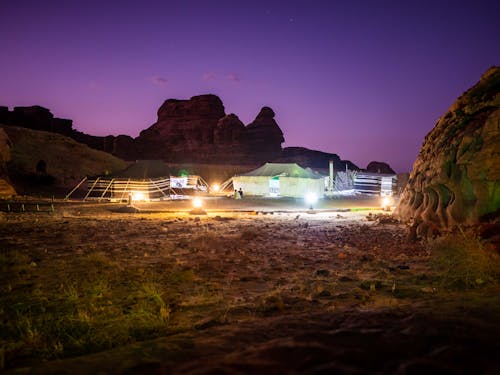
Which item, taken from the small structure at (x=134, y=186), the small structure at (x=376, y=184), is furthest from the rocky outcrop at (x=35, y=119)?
the small structure at (x=376, y=184)

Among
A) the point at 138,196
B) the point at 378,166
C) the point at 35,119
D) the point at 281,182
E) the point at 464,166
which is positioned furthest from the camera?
the point at 378,166

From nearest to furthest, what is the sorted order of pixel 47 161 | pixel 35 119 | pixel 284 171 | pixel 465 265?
pixel 465 265, pixel 284 171, pixel 47 161, pixel 35 119

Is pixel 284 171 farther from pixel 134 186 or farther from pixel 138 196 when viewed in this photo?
pixel 134 186

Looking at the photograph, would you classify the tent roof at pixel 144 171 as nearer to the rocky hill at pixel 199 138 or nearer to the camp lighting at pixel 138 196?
the camp lighting at pixel 138 196

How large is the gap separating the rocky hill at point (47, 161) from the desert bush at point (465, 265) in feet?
110

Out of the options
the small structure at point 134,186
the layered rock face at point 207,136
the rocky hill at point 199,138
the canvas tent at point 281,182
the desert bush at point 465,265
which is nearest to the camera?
the desert bush at point 465,265

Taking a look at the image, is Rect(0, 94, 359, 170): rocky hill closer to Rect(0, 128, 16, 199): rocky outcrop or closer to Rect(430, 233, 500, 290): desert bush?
Rect(0, 128, 16, 199): rocky outcrop

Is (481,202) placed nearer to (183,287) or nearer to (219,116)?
(183,287)

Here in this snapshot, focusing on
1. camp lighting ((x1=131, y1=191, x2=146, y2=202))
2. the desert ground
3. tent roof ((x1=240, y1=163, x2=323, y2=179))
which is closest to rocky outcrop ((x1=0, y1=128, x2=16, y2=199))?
camp lighting ((x1=131, y1=191, x2=146, y2=202))

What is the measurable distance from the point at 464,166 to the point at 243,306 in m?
7.94

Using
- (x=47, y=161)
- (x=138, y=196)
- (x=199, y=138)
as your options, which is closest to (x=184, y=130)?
(x=199, y=138)

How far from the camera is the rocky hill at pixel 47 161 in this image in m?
34.5

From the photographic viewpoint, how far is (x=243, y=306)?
4.76 meters

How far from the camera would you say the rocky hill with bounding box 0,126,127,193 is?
34531mm
